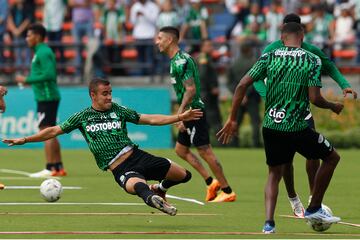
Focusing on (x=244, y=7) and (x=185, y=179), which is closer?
(x=185, y=179)

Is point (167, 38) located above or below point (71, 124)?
above

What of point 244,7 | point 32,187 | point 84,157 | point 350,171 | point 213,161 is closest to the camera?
point 213,161

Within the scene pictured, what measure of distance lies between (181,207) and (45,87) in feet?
20.0

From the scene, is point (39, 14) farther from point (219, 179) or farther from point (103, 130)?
point (103, 130)

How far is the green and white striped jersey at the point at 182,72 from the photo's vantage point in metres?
16.6

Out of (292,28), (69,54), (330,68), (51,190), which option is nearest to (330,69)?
(330,68)

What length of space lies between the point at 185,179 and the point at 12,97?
16.1 meters

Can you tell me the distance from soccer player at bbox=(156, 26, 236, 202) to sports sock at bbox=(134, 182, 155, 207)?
3.28 meters

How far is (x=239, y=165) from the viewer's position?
24.2 meters

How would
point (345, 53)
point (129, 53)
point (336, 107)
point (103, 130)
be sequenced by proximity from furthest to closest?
1. point (129, 53)
2. point (345, 53)
3. point (103, 130)
4. point (336, 107)

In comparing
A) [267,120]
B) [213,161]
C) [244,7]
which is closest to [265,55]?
[267,120]

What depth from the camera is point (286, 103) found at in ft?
40.9

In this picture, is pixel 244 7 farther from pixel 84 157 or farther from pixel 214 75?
pixel 84 157

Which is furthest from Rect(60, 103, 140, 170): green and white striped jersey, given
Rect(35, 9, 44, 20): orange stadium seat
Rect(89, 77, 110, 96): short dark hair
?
Rect(35, 9, 44, 20): orange stadium seat
